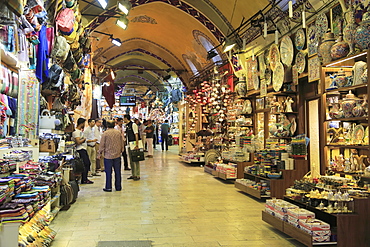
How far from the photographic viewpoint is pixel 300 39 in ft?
20.1

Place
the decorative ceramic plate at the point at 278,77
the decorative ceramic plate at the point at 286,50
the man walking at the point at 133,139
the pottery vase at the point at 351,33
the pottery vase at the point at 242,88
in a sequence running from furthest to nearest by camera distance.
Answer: the pottery vase at the point at 242,88, the man walking at the point at 133,139, the decorative ceramic plate at the point at 278,77, the decorative ceramic plate at the point at 286,50, the pottery vase at the point at 351,33

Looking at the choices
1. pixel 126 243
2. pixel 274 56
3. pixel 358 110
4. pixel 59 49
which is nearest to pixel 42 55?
pixel 59 49

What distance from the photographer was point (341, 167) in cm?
466

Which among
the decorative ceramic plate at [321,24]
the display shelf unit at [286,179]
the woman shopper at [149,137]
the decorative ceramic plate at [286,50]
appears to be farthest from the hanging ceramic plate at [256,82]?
the woman shopper at [149,137]

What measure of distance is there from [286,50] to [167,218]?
154 inches

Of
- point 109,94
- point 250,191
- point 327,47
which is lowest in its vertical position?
point 250,191

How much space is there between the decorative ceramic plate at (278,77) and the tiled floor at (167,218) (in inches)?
87.3

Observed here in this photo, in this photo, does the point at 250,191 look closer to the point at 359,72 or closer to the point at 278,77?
the point at 278,77

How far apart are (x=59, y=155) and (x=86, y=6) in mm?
5374

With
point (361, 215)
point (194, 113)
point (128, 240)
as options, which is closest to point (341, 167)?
point (361, 215)

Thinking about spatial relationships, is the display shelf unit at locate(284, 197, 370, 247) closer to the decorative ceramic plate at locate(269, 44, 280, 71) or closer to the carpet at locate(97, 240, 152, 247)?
the carpet at locate(97, 240, 152, 247)

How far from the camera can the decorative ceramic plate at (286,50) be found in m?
6.43

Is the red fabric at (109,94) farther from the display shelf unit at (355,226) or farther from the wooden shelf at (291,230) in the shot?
the display shelf unit at (355,226)

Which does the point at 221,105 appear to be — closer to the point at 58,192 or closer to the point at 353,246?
the point at 58,192
